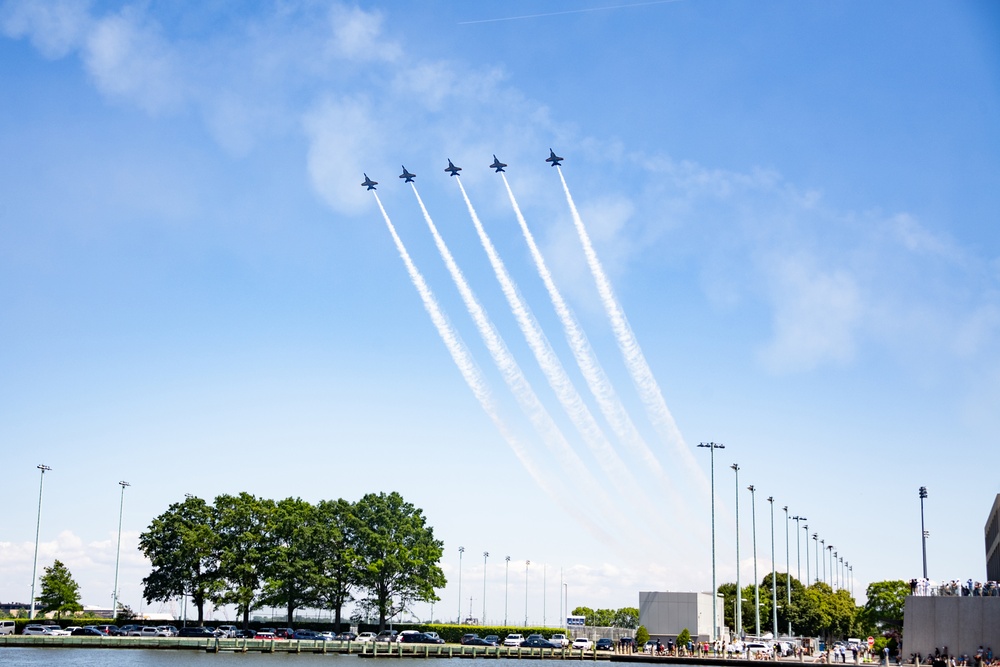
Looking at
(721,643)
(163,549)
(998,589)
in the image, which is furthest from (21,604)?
(998,589)

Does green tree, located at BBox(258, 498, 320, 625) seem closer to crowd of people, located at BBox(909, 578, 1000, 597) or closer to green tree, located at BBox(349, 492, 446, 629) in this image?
green tree, located at BBox(349, 492, 446, 629)

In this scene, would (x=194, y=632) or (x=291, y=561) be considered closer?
(x=194, y=632)

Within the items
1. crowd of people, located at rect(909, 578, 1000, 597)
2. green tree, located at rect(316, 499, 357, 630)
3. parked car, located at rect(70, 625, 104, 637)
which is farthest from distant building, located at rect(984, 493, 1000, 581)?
parked car, located at rect(70, 625, 104, 637)

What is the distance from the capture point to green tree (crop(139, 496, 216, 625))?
103500 mm

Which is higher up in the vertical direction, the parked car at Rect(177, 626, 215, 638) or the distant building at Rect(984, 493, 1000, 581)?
the distant building at Rect(984, 493, 1000, 581)

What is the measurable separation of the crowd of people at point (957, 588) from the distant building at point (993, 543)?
28877 mm

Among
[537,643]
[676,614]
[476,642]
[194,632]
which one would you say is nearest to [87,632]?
[194,632]

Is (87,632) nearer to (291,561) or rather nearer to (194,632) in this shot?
(194,632)

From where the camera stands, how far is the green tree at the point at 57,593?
115m

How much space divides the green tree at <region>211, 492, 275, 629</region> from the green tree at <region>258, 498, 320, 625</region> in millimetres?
659

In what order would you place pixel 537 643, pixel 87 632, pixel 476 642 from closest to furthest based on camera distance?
pixel 87 632 < pixel 537 643 < pixel 476 642

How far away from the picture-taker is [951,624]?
71312 mm

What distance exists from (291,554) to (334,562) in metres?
4.61

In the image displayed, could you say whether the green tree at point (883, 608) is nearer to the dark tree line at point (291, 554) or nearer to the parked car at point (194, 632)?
the dark tree line at point (291, 554)
